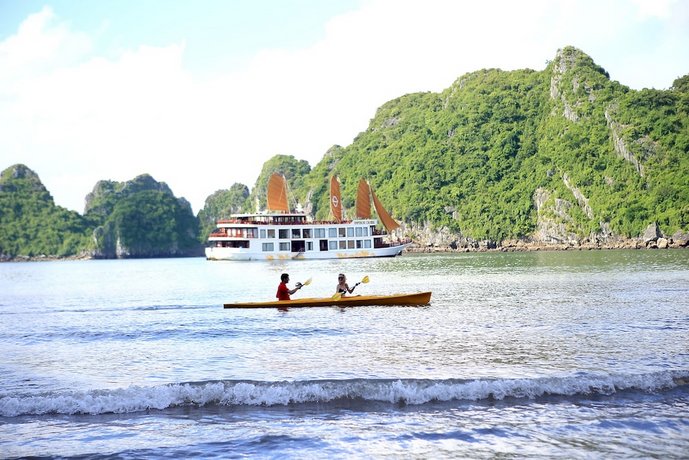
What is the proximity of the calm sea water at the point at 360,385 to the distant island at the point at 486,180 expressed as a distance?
77902mm

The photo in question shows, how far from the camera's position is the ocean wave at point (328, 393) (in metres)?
9.58

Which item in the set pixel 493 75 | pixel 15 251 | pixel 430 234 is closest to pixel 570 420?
pixel 430 234

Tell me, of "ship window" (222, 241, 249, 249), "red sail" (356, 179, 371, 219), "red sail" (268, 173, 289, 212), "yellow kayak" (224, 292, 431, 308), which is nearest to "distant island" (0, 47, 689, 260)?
"red sail" (356, 179, 371, 219)

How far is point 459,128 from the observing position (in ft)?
444

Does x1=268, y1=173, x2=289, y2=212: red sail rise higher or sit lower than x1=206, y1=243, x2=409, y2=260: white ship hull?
higher

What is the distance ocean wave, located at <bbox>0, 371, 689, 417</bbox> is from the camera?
9578 millimetres

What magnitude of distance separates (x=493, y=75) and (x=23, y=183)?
121 m

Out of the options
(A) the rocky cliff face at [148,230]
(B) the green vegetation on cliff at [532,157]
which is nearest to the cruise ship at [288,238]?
(B) the green vegetation on cliff at [532,157]

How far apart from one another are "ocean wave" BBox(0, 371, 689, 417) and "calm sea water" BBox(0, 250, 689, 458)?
0.02m

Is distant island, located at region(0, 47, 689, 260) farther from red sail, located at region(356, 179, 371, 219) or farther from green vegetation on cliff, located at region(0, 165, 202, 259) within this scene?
red sail, located at region(356, 179, 371, 219)

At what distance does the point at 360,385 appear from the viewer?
996 cm

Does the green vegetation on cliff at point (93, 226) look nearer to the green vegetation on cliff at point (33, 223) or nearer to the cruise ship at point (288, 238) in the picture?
the green vegetation on cliff at point (33, 223)

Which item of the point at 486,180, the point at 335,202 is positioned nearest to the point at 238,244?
the point at 335,202

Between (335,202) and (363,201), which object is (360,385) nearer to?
(363,201)
